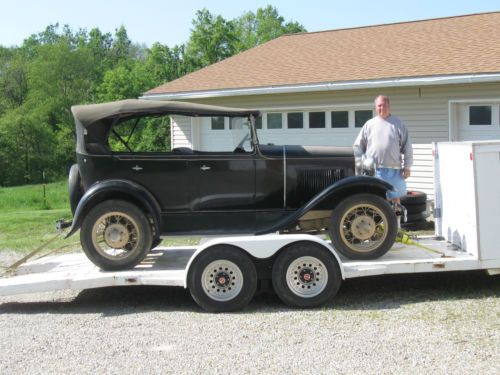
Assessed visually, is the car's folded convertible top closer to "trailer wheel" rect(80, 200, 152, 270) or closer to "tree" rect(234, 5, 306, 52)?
"trailer wheel" rect(80, 200, 152, 270)

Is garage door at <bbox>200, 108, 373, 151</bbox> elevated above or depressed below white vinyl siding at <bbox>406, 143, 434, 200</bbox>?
above

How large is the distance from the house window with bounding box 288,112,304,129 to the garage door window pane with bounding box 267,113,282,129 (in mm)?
235

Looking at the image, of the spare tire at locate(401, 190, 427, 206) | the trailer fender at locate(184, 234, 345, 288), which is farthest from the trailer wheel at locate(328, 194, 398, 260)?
the spare tire at locate(401, 190, 427, 206)

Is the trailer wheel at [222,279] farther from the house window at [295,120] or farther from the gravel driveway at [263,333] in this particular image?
the house window at [295,120]

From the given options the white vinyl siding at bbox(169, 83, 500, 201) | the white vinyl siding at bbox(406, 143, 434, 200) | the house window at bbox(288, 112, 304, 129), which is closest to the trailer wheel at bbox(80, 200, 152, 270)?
the white vinyl siding at bbox(169, 83, 500, 201)

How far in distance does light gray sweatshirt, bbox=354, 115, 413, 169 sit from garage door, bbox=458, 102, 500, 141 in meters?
5.40

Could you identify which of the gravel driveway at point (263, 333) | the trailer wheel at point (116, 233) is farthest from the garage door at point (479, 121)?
the trailer wheel at point (116, 233)

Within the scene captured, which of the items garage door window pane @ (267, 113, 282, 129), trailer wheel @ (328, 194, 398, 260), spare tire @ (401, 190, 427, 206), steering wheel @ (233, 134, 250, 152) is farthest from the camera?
garage door window pane @ (267, 113, 282, 129)

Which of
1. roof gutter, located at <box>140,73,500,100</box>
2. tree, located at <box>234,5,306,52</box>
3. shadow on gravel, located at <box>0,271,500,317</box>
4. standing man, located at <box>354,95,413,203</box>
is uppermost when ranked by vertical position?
tree, located at <box>234,5,306,52</box>

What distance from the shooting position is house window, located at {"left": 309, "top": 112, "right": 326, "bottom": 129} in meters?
13.2

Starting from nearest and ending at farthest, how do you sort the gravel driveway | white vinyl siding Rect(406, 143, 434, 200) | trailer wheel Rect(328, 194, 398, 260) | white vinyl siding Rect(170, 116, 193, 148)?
the gravel driveway → trailer wheel Rect(328, 194, 398, 260) → white vinyl siding Rect(406, 143, 434, 200) → white vinyl siding Rect(170, 116, 193, 148)

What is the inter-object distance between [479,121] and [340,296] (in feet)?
22.3

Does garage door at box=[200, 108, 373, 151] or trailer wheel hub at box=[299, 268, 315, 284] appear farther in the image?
garage door at box=[200, 108, 373, 151]

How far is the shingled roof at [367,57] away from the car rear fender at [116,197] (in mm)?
7081
